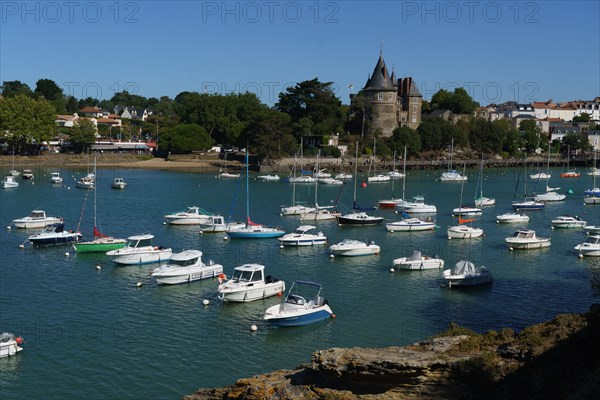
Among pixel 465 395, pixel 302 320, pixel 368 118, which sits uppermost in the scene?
pixel 368 118

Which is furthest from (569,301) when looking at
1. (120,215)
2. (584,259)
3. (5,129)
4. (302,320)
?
(5,129)

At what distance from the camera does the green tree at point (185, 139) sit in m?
105

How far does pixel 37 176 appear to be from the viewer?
82188 millimetres

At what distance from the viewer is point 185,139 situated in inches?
4139

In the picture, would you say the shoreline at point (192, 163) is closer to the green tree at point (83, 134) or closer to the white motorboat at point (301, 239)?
the green tree at point (83, 134)

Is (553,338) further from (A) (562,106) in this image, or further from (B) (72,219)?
(A) (562,106)

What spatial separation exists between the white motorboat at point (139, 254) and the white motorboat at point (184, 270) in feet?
9.25

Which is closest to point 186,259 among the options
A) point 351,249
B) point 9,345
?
point 351,249

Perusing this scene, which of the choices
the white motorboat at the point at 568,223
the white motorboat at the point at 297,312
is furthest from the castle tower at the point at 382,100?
the white motorboat at the point at 297,312

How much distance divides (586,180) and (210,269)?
232ft

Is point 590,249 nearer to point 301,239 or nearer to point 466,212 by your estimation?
point 301,239

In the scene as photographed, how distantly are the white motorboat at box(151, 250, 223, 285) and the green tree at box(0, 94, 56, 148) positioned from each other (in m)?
76.6

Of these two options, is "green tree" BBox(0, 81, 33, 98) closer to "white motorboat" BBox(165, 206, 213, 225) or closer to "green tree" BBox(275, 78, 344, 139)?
"green tree" BBox(275, 78, 344, 139)

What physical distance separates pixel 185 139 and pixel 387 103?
3132 cm
